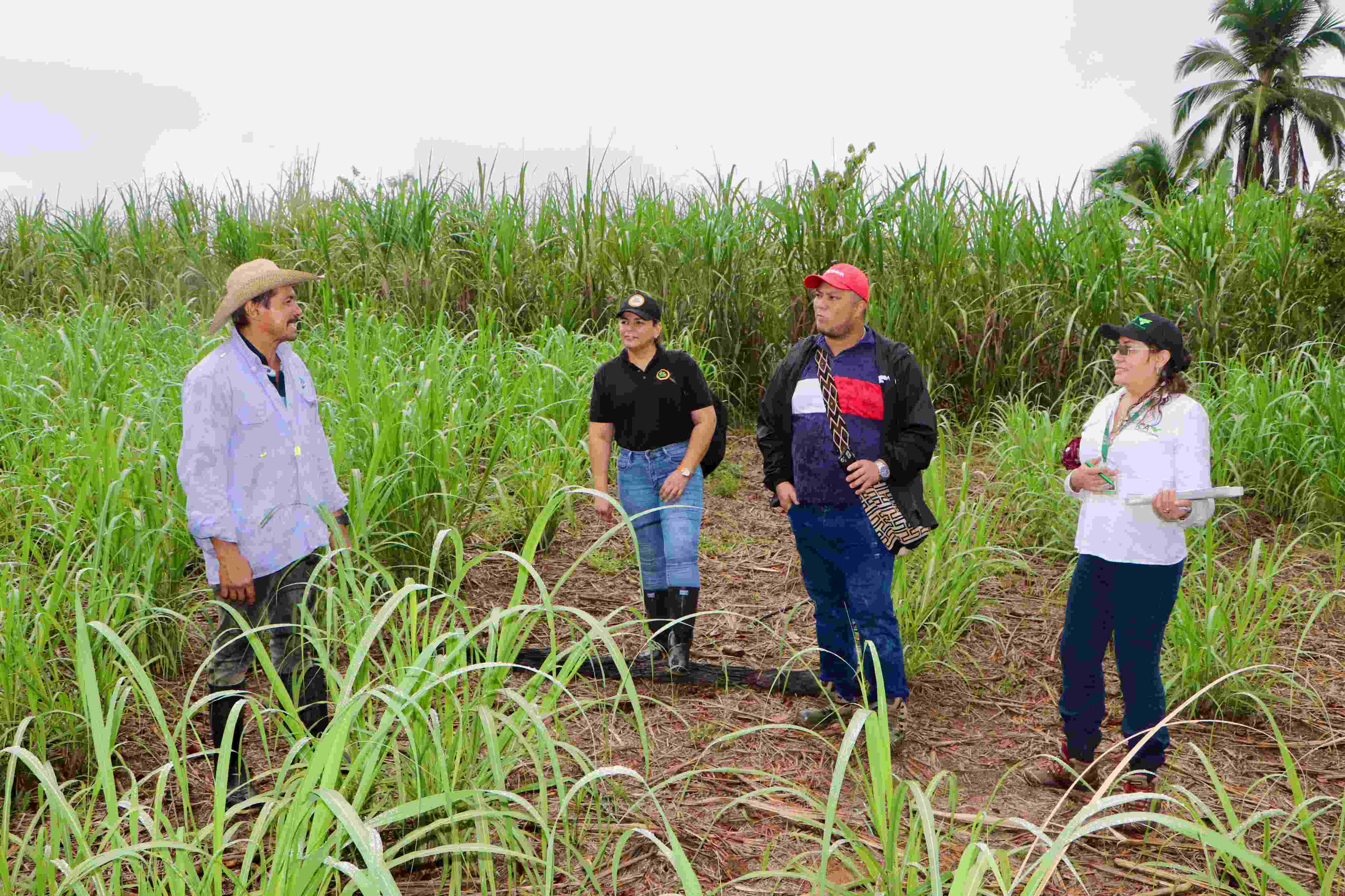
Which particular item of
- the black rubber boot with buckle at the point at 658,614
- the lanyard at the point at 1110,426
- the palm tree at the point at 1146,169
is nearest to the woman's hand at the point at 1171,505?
the lanyard at the point at 1110,426

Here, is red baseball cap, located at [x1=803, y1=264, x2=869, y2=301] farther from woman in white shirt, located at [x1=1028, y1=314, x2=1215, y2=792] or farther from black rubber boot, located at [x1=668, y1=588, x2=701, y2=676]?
black rubber boot, located at [x1=668, y1=588, x2=701, y2=676]

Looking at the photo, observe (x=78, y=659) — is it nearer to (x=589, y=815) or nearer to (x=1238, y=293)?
(x=589, y=815)

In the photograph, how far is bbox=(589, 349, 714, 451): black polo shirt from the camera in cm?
413

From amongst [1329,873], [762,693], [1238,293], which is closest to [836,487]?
[762,693]

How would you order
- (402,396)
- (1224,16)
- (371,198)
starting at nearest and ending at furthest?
1. (402,396)
2. (371,198)
3. (1224,16)

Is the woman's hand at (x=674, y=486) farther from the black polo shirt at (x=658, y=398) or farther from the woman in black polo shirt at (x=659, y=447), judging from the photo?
the black polo shirt at (x=658, y=398)

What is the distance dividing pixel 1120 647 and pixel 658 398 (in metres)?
1.95

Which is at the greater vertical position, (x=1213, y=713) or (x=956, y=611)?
(x=956, y=611)

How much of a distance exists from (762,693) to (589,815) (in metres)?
1.38

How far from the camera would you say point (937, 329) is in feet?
24.8

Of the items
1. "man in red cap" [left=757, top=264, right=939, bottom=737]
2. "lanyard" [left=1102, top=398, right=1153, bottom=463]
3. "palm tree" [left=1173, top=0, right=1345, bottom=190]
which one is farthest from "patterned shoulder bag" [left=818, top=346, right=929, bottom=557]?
"palm tree" [left=1173, top=0, right=1345, bottom=190]

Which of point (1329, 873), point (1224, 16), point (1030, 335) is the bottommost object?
point (1329, 873)

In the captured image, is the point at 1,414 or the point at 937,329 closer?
the point at 1,414

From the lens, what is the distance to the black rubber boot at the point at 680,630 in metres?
4.11
